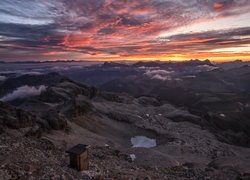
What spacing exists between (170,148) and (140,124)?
47.6m

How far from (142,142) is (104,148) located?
5008cm

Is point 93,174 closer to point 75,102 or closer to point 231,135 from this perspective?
point 75,102

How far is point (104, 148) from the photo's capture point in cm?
8188

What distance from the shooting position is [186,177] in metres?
55.6

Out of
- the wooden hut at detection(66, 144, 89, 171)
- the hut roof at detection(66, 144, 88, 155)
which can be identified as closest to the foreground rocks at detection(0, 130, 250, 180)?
the wooden hut at detection(66, 144, 89, 171)

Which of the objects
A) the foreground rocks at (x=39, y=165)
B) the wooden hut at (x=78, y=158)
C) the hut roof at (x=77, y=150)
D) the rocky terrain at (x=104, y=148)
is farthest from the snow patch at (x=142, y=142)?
the wooden hut at (x=78, y=158)

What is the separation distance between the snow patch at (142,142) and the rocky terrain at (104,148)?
275cm

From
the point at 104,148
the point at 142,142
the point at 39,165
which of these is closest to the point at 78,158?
the point at 39,165

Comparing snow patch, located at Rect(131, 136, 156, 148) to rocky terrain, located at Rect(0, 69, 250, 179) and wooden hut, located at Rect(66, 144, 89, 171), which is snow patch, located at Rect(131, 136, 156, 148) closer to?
rocky terrain, located at Rect(0, 69, 250, 179)

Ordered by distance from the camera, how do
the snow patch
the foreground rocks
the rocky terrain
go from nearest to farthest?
the foreground rocks
the rocky terrain
the snow patch

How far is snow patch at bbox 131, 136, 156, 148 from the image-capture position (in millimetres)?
125000

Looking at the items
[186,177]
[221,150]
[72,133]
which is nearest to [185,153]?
[221,150]

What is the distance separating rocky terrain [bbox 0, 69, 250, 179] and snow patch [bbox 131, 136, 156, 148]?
2749 mm

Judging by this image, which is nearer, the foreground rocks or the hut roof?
the foreground rocks
